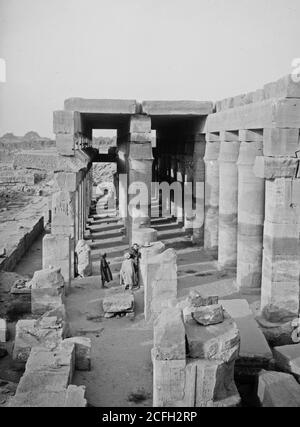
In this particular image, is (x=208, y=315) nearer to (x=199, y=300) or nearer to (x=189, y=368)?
(x=199, y=300)

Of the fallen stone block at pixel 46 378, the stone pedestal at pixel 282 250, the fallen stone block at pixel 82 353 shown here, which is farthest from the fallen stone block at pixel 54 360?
the stone pedestal at pixel 282 250

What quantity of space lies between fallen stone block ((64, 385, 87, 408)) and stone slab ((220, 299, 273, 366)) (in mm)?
2919

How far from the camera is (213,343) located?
712 centimetres

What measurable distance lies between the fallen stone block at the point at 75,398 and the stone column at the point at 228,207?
927 centimetres

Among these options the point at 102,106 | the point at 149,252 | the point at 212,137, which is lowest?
the point at 149,252

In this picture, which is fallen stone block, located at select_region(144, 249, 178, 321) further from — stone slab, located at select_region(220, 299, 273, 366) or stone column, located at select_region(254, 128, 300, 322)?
stone column, located at select_region(254, 128, 300, 322)

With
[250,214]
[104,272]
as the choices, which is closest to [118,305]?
[104,272]

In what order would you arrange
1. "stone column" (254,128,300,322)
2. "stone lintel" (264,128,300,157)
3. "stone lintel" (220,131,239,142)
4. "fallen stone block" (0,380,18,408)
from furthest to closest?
"stone lintel" (220,131,239,142)
"stone column" (254,128,300,322)
"stone lintel" (264,128,300,157)
"fallen stone block" (0,380,18,408)

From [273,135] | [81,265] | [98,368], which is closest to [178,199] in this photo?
[81,265]

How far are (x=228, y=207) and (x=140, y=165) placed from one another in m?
3.07

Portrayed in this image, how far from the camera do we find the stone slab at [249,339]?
8.58m

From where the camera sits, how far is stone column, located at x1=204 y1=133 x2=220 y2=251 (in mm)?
17141

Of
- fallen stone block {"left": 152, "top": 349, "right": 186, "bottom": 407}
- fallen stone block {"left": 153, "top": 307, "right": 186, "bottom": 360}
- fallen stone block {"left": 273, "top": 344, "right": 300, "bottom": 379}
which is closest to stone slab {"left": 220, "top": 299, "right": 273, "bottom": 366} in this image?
fallen stone block {"left": 273, "top": 344, "right": 300, "bottom": 379}
